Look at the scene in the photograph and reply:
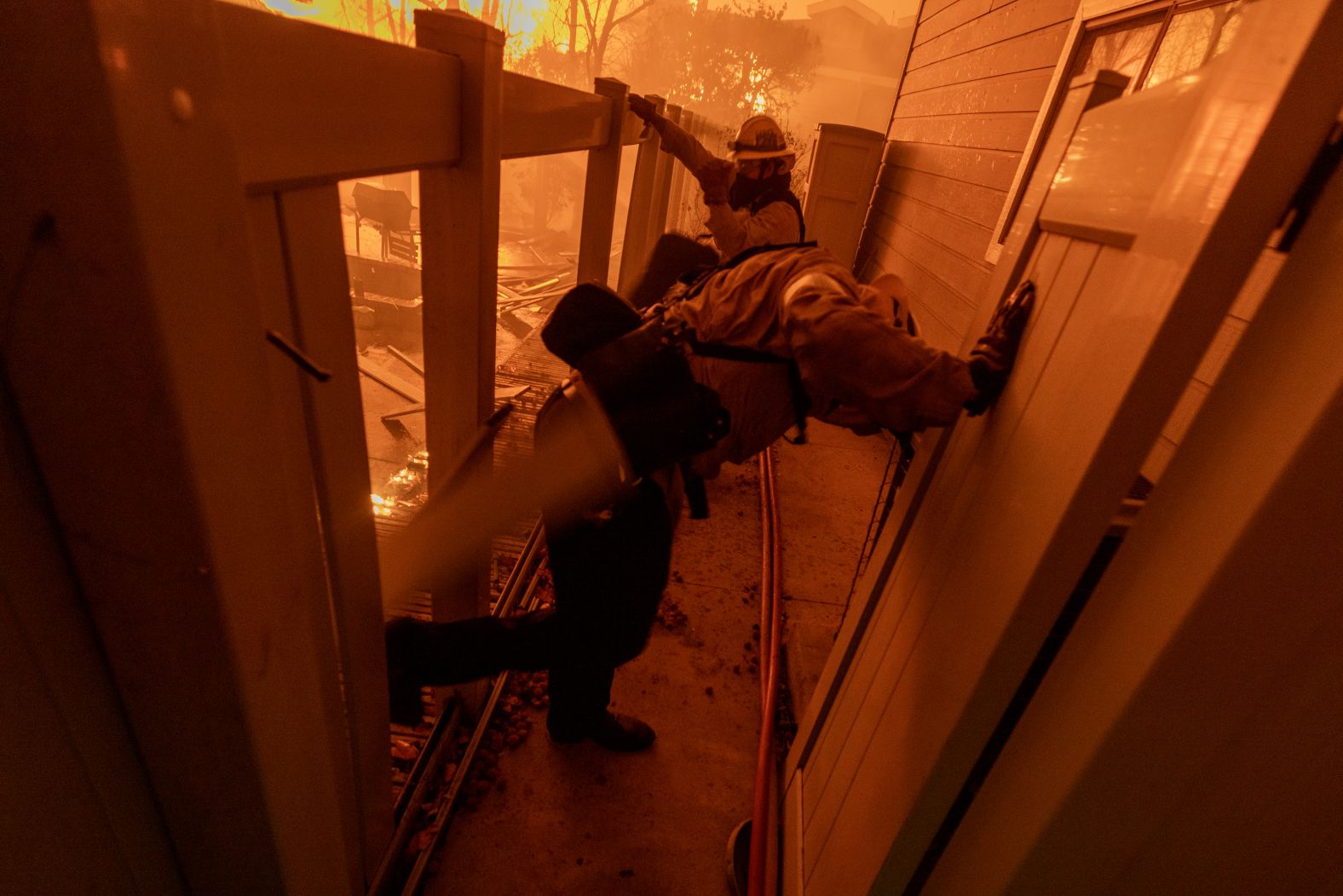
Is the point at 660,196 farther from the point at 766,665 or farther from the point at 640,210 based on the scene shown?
the point at 766,665

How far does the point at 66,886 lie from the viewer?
0.69 metres

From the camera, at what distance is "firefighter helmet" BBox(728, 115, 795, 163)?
372 centimetres

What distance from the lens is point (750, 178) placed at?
3.78m

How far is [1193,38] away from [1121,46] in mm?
746

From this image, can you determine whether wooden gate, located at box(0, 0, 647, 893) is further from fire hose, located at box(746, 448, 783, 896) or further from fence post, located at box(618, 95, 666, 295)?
fence post, located at box(618, 95, 666, 295)

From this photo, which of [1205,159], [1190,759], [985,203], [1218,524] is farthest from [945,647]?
[985,203]

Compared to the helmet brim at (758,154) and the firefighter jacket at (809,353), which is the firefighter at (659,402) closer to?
the firefighter jacket at (809,353)

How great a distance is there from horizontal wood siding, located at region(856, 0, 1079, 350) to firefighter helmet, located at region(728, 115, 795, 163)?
4.76 feet

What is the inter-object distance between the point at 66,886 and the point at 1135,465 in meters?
1.37

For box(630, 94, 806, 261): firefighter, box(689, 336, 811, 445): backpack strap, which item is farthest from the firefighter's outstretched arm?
box(689, 336, 811, 445): backpack strap

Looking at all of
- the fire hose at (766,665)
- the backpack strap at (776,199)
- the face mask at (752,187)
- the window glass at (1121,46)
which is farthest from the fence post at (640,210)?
the window glass at (1121,46)

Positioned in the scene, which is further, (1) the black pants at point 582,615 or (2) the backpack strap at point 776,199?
(2) the backpack strap at point 776,199

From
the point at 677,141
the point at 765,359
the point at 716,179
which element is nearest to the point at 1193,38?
the point at 716,179

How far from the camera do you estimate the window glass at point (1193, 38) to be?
2.35 m
